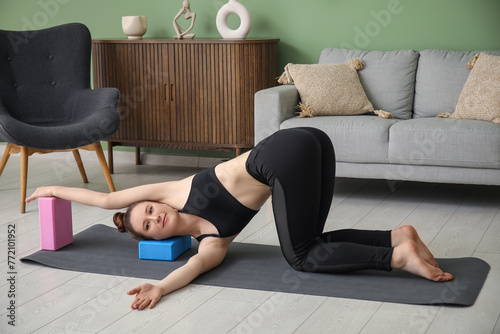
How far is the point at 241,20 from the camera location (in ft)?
14.5

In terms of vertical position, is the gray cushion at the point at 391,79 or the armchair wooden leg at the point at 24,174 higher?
the gray cushion at the point at 391,79

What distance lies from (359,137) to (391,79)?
2.15 feet

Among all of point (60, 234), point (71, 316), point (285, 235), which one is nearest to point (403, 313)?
point (285, 235)

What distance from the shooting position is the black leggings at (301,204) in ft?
8.03

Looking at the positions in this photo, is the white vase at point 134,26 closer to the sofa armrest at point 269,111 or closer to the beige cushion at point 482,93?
the sofa armrest at point 269,111

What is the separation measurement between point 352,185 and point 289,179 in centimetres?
188

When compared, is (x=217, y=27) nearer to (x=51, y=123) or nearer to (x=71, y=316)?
(x=51, y=123)

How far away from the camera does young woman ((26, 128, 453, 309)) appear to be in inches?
96.2

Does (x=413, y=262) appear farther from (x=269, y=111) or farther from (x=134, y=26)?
(x=134, y=26)

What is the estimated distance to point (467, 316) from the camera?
2168 mm

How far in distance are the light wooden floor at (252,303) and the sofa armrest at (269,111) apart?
621 mm

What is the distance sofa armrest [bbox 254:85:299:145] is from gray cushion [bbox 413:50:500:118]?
860mm

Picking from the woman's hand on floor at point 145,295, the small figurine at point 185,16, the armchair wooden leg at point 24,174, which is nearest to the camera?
the woman's hand on floor at point 145,295

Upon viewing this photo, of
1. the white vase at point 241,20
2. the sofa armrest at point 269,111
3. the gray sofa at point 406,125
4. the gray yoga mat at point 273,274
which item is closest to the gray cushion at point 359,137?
the gray sofa at point 406,125
